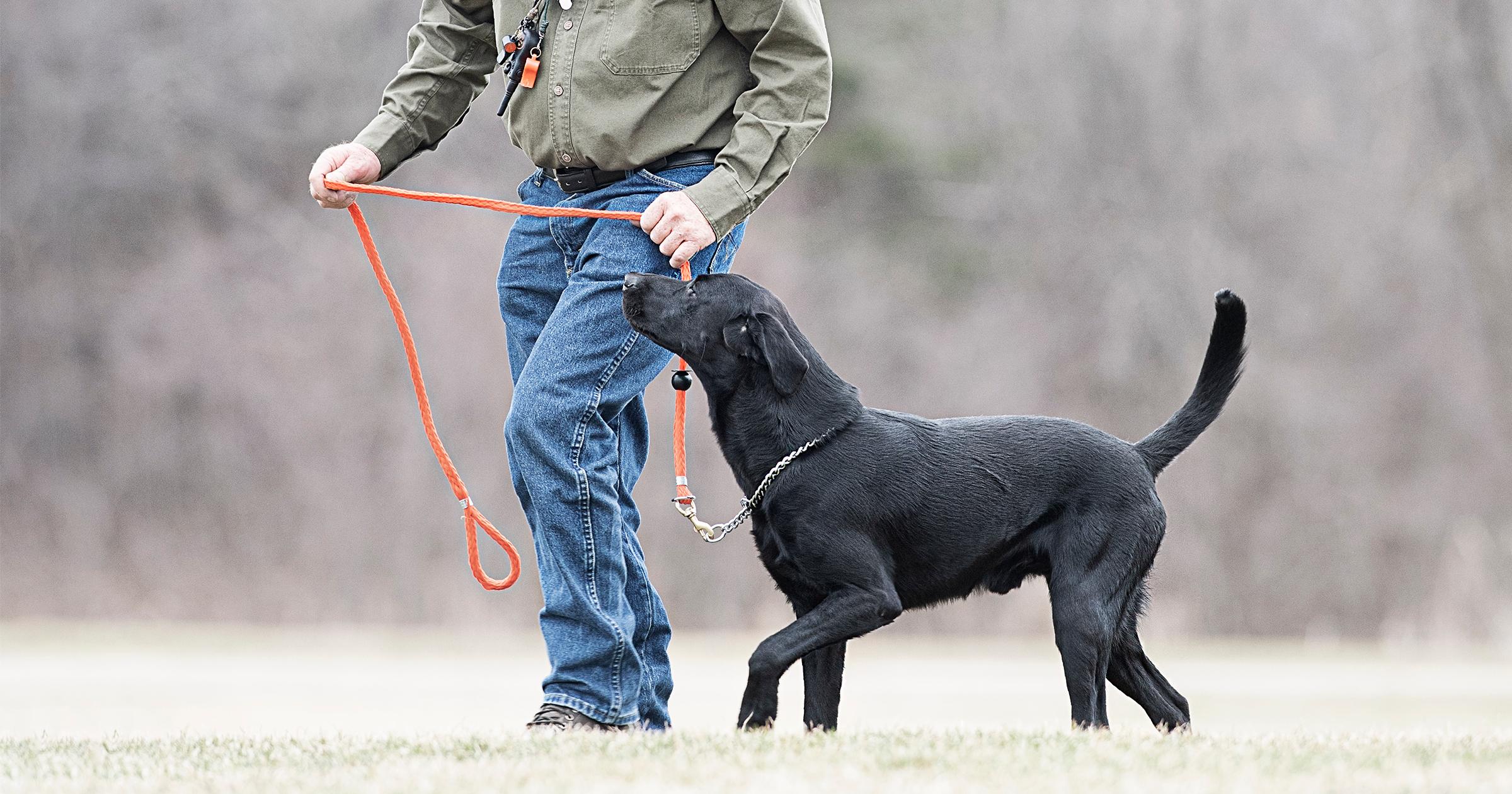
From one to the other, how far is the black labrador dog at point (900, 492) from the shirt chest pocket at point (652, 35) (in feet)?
1.67

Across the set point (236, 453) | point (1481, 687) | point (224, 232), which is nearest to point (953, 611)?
point (1481, 687)

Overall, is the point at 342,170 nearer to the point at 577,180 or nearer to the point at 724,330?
the point at 577,180

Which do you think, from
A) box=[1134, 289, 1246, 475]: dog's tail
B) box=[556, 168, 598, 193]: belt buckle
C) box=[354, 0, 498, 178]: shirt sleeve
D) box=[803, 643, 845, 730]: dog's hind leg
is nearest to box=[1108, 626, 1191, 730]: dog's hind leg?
box=[1134, 289, 1246, 475]: dog's tail

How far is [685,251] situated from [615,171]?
11.2 inches

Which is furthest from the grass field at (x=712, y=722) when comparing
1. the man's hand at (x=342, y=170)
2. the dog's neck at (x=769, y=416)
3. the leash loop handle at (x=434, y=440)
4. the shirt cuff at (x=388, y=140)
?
the shirt cuff at (x=388, y=140)

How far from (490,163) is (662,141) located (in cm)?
1288

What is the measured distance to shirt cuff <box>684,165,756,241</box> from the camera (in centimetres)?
361

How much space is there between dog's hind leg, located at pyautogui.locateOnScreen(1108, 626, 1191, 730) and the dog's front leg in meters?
0.77

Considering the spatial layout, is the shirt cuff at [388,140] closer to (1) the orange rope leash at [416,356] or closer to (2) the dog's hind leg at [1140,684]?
(1) the orange rope leash at [416,356]

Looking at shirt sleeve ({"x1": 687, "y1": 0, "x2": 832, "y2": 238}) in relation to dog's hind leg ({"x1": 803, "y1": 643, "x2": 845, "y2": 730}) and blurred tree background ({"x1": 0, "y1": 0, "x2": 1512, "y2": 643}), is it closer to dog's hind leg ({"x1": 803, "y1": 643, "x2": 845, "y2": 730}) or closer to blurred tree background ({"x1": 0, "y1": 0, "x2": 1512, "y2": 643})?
dog's hind leg ({"x1": 803, "y1": 643, "x2": 845, "y2": 730})

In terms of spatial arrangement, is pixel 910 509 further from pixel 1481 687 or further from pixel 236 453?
pixel 236 453

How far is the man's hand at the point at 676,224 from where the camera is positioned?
3.59 meters

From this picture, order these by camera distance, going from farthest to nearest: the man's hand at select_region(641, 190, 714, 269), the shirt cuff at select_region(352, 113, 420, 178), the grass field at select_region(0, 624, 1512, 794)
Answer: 1. the shirt cuff at select_region(352, 113, 420, 178)
2. the man's hand at select_region(641, 190, 714, 269)
3. the grass field at select_region(0, 624, 1512, 794)

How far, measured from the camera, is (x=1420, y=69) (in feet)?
53.4
